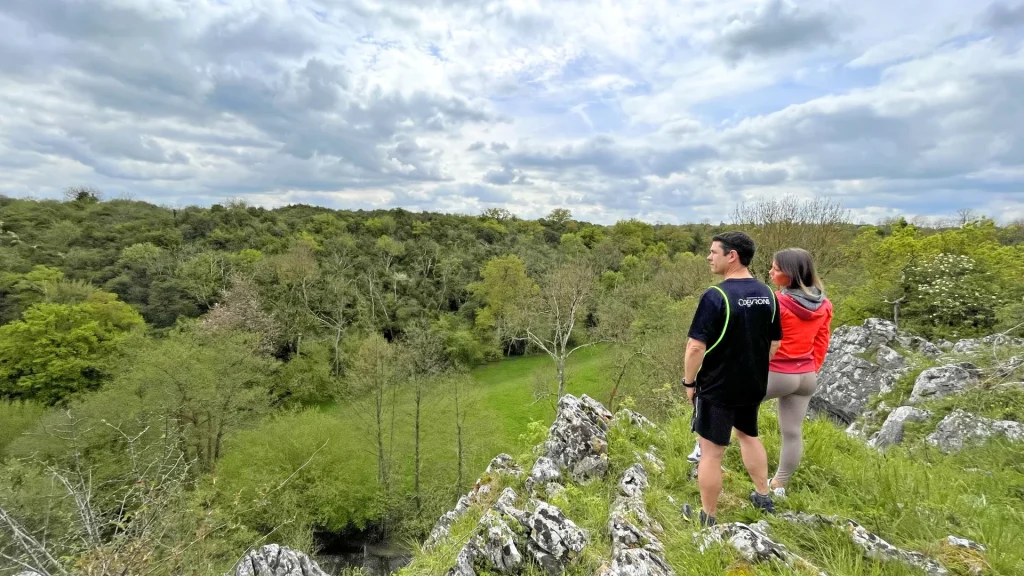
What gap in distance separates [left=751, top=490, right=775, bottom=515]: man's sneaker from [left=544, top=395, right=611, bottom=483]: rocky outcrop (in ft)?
5.93

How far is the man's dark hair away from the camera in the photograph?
311cm

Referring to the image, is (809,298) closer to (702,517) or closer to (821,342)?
(821,342)

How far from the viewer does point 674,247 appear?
5888cm

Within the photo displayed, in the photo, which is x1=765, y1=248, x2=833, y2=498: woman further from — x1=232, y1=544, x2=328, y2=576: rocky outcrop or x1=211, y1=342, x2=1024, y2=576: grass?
x1=232, y1=544, x2=328, y2=576: rocky outcrop

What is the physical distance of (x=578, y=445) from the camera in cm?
524

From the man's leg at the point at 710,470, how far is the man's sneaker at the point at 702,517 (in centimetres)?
12

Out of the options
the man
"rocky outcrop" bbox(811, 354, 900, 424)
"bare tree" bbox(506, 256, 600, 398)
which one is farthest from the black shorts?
"bare tree" bbox(506, 256, 600, 398)

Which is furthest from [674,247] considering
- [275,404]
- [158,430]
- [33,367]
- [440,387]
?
[33,367]

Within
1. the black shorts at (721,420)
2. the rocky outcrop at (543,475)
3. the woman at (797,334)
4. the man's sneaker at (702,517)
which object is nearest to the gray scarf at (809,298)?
the woman at (797,334)

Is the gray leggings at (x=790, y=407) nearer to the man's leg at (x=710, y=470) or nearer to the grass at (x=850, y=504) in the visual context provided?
the grass at (x=850, y=504)

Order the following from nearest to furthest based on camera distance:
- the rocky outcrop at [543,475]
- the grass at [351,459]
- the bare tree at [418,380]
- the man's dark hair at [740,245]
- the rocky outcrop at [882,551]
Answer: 1. the rocky outcrop at [882,551]
2. the man's dark hair at [740,245]
3. the rocky outcrop at [543,475]
4. the grass at [351,459]
5. the bare tree at [418,380]

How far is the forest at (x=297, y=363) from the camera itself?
33.7 feet

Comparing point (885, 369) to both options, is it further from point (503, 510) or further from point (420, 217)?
point (420, 217)

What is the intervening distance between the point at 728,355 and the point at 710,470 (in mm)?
959
